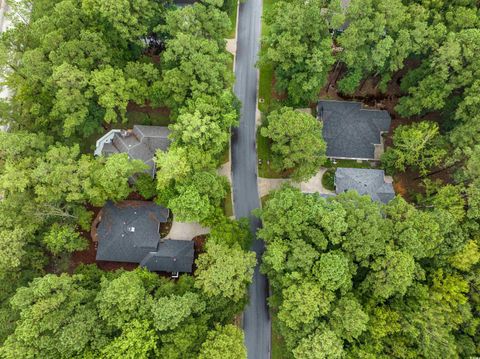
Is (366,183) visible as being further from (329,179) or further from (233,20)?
(233,20)

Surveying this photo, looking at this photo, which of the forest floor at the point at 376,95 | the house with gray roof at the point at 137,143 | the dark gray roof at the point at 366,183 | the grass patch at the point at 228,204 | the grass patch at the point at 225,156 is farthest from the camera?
the forest floor at the point at 376,95

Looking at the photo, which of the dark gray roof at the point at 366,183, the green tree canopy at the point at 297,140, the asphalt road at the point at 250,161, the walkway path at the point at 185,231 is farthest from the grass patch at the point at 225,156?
the dark gray roof at the point at 366,183

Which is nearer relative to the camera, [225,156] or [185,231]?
[185,231]

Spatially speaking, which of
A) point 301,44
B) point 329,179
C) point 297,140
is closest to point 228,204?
point 297,140

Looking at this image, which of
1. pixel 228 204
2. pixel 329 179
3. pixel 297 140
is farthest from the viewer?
pixel 329 179

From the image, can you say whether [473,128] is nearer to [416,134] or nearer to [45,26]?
[416,134]

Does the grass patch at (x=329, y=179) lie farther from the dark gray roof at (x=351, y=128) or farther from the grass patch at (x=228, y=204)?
the grass patch at (x=228, y=204)

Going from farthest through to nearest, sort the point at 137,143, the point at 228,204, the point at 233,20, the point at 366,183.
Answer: the point at 233,20, the point at 228,204, the point at 137,143, the point at 366,183
